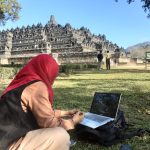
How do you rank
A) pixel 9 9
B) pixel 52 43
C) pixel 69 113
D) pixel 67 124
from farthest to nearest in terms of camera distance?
1. pixel 52 43
2. pixel 9 9
3. pixel 69 113
4. pixel 67 124

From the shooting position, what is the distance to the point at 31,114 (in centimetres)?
423

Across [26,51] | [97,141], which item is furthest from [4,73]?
[26,51]

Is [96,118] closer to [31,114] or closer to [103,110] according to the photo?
[103,110]

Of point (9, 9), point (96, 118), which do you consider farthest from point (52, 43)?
point (96, 118)

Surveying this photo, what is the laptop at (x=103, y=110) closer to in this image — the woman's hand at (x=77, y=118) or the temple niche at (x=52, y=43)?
the woman's hand at (x=77, y=118)

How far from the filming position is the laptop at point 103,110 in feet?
18.4

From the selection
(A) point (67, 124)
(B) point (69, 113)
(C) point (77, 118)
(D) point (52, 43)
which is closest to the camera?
(A) point (67, 124)

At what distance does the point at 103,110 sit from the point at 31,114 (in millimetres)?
2084

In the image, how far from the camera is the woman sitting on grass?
4.19 metres

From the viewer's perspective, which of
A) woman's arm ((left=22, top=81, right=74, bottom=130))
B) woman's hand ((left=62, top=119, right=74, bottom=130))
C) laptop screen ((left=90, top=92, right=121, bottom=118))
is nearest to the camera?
woman's arm ((left=22, top=81, right=74, bottom=130))

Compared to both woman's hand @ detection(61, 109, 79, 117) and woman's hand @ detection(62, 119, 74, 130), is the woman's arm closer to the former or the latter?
woman's hand @ detection(62, 119, 74, 130)

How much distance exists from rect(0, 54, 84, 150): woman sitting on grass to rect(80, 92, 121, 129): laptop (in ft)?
4.27

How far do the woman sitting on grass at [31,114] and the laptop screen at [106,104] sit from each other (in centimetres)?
181

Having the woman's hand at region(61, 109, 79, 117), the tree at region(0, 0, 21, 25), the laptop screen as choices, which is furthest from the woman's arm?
the tree at region(0, 0, 21, 25)
